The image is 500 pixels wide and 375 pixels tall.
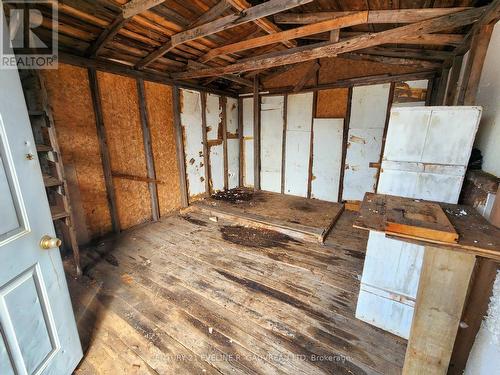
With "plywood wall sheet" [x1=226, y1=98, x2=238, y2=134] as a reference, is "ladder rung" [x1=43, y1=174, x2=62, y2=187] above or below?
below

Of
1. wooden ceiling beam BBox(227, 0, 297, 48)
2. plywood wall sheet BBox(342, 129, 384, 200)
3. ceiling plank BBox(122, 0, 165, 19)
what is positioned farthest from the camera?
plywood wall sheet BBox(342, 129, 384, 200)

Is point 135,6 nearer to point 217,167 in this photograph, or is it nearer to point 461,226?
point 461,226

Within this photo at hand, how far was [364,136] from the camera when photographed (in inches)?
149

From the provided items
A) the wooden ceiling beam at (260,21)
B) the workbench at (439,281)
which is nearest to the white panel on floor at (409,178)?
the workbench at (439,281)

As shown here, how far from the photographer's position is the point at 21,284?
1.01 m

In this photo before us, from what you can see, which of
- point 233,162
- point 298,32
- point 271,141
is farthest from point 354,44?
point 233,162

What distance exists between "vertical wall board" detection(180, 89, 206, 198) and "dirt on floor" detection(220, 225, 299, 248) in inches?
53.2

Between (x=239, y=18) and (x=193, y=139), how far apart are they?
239 centimetres

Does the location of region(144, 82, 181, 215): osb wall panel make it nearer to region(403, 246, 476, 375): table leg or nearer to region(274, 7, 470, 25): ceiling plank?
region(274, 7, 470, 25): ceiling plank

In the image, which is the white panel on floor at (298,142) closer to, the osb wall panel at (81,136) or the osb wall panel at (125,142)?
the osb wall panel at (125,142)

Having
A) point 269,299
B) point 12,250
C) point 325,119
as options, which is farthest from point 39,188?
point 325,119

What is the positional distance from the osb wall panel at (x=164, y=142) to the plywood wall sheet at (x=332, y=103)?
274 centimetres

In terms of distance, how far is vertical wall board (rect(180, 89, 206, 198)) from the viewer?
12.6 feet

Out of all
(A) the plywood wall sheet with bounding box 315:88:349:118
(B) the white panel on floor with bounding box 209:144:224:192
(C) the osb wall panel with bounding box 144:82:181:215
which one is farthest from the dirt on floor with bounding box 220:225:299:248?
(A) the plywood wall sheet with bounding box 315:88:349:118
